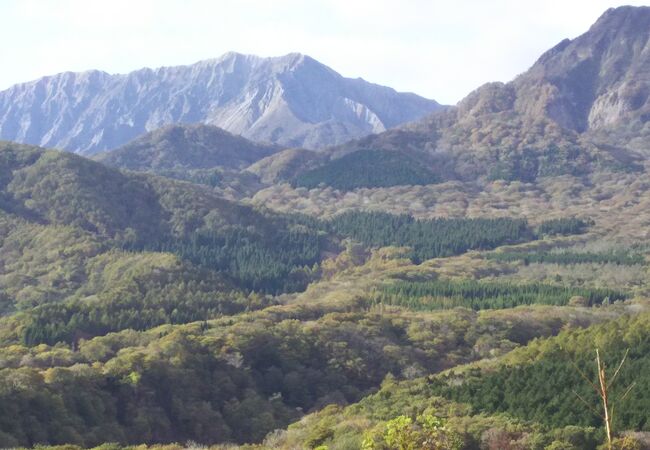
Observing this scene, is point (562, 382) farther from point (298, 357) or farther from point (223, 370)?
point (223, 370)

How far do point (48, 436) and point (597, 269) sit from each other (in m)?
140

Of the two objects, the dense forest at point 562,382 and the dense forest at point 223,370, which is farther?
the dense forest at point 223,370

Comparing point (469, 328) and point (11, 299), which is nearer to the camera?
point (469, 328)

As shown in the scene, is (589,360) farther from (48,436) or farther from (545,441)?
(48,436)

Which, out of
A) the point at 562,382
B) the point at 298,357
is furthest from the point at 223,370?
the point at 562,382

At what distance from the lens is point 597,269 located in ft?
628

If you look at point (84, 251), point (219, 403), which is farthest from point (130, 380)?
point (84, 251)

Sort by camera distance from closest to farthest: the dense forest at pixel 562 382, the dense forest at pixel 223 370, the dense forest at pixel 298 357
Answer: the dense forest at pixel 562 382
the dense forest at pixel 298 357
the dense forest at pixel 223 370

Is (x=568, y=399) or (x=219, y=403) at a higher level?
(x=568, y=399)

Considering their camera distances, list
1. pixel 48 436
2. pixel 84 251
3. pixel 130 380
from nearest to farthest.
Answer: pixel 48 436, pixel 130 380, pixel 84 251

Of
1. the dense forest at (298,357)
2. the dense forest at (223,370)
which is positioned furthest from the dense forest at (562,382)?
the dense forest at (223,370)

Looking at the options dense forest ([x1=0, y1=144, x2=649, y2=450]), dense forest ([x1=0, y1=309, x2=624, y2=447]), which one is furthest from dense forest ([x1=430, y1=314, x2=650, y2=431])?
dense forest ([x1=0, y1=309, x2=624, y2=447])

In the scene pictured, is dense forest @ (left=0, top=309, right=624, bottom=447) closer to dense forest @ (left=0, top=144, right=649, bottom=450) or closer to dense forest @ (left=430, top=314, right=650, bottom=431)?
dense forest @ (left=0, top=144, right=649, bottom=450)

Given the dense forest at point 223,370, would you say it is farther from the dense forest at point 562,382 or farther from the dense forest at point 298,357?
the dense forest at point 562,382
